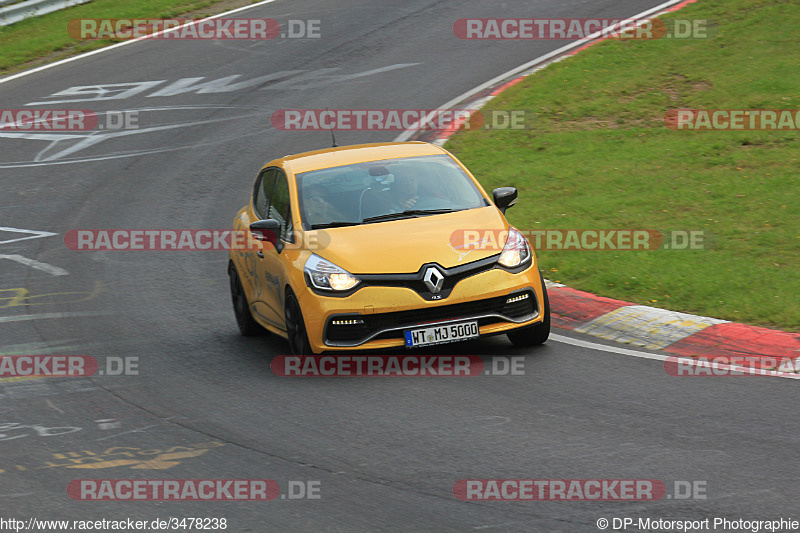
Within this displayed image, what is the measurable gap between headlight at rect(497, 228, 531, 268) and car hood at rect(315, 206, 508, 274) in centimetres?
6

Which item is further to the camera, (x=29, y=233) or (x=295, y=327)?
(x=29, y=233)

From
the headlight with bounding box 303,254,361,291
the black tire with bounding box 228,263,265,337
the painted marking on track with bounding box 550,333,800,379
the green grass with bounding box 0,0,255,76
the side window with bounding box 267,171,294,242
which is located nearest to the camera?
the painted marking on track with bounding box 550,333,800,379

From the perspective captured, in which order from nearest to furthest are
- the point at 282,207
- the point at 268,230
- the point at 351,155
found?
the point at 268,230 < the point at 282,207 < the point at 351,155

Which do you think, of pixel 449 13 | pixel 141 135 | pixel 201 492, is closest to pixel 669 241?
pixel 201 492

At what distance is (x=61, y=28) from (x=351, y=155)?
18.7m

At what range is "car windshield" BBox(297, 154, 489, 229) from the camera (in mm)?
9641

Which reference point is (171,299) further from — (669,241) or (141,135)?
(141,135)

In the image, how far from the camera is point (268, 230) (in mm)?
9945

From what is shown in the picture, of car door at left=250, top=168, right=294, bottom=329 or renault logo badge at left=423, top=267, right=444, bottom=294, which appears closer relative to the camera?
renault logo badge at left=423, top=267, right=444, bottom=294

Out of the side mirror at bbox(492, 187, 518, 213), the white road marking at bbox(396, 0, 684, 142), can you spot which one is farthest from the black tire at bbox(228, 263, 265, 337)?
Answer: the white road marking at bbox(396, 0, 684, 142)

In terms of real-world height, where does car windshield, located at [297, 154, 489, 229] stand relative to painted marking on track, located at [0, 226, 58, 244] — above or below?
above

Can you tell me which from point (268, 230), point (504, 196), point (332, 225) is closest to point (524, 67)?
point (504, 196)

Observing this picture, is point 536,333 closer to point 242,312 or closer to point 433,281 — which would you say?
point 433,281

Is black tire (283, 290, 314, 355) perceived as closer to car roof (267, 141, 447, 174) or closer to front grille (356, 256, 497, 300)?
front grille (356, 256, 497, 300)
